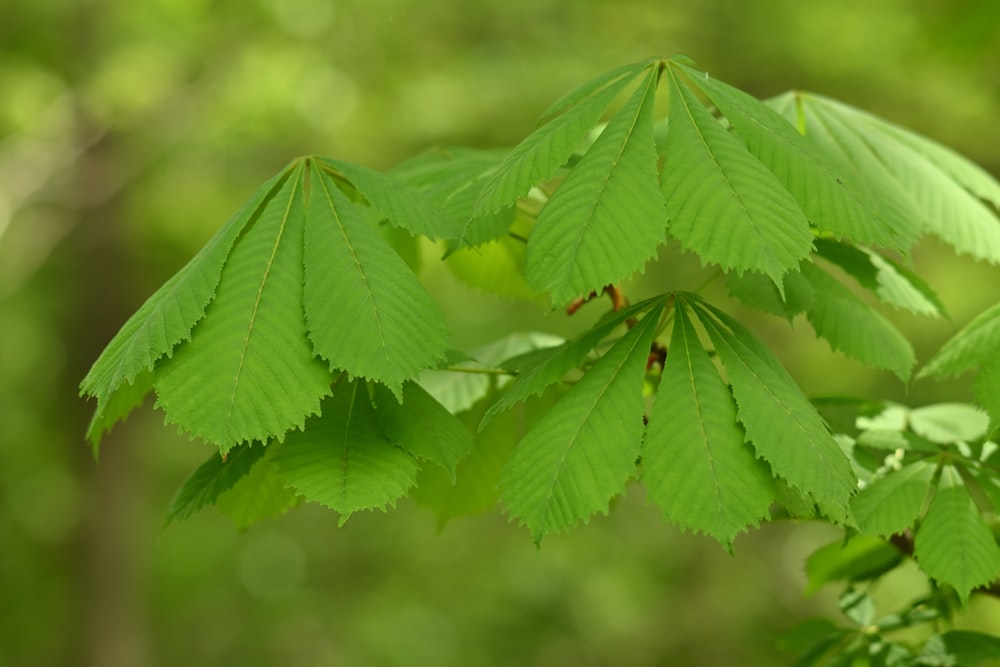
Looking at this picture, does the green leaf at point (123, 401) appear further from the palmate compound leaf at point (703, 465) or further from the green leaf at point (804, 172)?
the green leaf at point (804, 172)

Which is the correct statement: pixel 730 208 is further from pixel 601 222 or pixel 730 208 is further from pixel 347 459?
pixel 347 459

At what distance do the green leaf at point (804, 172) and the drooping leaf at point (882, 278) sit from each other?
25 cm

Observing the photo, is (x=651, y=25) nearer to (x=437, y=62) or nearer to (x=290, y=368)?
(x=437, y=62)

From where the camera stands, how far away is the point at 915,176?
51.1 inches

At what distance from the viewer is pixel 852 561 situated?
4.66ft

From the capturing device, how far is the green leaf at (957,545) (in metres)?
1.01

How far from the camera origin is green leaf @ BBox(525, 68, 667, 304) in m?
0.83

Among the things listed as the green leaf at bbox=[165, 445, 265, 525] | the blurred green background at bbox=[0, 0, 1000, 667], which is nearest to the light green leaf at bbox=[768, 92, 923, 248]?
the green leaf at bbox=[165, 445, 265, 525]

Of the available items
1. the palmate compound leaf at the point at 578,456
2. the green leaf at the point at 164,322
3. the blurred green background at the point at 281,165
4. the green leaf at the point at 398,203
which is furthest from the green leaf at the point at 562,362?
the blurred green background at the point at 281,165

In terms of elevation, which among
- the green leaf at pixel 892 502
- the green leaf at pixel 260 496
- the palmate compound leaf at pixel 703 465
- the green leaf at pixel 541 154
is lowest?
the green leaf at pixel 892 502

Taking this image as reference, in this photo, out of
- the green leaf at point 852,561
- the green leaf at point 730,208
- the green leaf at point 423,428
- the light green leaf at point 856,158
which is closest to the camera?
the green leaf at point 730,208

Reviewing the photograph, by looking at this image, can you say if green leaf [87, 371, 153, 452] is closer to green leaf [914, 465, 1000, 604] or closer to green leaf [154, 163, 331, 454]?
green leaf [154, 163, 331, 454]

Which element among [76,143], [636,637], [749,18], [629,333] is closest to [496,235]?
[629,333]

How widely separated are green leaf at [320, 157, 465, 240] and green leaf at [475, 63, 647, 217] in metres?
0.07
